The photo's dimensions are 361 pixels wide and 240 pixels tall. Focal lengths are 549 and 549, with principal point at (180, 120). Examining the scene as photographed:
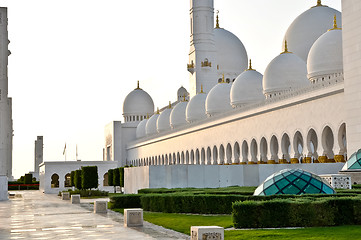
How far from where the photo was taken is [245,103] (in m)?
44.6

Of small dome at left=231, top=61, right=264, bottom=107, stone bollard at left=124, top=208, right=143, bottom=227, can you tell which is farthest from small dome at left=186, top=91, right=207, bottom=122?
stone bollard at left=124, top=208, right=143, bottom=227

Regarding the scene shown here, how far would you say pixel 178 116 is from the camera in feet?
205

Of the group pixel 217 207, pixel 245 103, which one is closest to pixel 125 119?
pixel 245 103

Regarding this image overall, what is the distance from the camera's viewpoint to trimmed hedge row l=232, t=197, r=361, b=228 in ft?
37.3

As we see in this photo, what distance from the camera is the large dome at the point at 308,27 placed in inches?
1763

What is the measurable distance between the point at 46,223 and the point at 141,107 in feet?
219

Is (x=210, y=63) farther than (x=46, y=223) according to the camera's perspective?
Yes

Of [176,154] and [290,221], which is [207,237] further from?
[176,154]

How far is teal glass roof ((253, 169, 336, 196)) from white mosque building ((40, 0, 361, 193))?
10947mm

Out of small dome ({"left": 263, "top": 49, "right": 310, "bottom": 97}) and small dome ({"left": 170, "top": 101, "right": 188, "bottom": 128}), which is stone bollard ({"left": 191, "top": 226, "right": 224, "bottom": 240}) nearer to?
small dome ({"left": 263, "top": 49, "right": 310, "bottom": 97})

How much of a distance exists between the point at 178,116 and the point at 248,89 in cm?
1903

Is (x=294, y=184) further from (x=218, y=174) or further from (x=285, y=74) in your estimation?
(x=285, y=74)

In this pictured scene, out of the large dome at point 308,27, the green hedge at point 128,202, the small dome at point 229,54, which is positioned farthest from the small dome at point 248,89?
the green hedge at point 128,202

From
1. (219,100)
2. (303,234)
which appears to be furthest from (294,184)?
(219,100)
